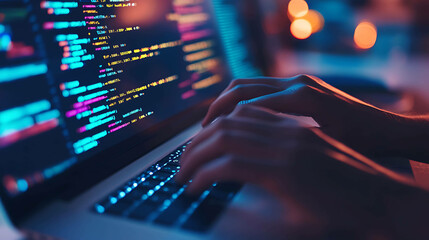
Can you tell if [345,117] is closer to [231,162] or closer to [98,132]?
[231,162]

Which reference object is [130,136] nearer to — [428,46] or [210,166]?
[210,166]

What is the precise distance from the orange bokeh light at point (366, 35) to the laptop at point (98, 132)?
212 centimetres

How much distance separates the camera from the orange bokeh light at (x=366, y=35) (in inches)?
91.6

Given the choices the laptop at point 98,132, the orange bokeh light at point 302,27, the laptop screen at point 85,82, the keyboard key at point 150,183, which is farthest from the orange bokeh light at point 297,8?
the keyboard key at point 150,183

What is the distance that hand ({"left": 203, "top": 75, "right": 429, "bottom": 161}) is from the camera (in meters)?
0.62

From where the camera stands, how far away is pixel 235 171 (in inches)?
15.5

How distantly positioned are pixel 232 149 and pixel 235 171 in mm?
45

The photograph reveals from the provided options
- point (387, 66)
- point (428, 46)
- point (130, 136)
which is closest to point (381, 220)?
point (130, 136)

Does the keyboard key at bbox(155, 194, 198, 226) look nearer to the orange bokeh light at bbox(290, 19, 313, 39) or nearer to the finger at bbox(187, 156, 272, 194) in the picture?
the finger at bbox(187, 156, 272, 194)

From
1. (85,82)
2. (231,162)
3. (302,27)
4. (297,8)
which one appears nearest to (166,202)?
(231,162)

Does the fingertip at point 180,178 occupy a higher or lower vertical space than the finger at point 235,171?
lower

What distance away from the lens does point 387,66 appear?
217 centimetres

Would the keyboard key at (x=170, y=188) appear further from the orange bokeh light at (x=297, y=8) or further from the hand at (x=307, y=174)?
the orange bokeh light at (x=297, y=8)

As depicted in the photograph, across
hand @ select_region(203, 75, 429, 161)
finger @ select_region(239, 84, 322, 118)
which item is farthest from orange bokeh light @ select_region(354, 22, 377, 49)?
finger @ select_region(239, 84, 322, 118)
